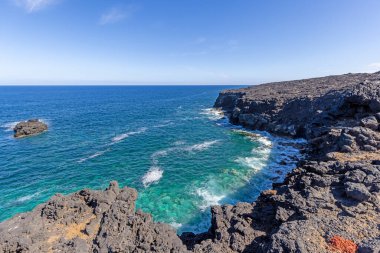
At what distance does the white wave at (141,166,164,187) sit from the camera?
37469 mm

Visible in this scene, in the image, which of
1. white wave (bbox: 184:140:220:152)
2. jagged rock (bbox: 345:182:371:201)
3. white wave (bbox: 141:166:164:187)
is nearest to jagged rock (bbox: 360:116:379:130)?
jagged rock (bbox: 345:182:371:201)

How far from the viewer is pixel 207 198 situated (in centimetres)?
3278

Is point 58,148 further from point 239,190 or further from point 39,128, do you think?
point 239,190

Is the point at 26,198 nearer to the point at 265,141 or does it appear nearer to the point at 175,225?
the point at 175,225

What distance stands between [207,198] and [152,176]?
11.3 meters

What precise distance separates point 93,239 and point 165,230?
5723mm

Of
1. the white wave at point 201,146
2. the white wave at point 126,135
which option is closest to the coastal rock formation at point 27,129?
the white wave at point 126,135

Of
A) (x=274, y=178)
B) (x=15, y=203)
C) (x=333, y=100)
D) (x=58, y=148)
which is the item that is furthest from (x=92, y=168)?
(x=333, y=100)

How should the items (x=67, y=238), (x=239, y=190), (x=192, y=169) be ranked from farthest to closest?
(x=192, y=169)
(x=239, y=190)
(x=67, y=238)

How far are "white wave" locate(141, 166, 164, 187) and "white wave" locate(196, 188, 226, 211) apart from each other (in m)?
8.02

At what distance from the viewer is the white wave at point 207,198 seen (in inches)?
1228

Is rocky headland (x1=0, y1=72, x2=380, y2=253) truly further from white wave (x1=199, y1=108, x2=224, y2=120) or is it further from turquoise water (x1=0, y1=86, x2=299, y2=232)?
white wave (x1=199, y1=108, x2=224, y2=120)

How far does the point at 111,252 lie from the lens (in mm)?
17000

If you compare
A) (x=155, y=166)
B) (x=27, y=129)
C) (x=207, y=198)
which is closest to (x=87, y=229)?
(x=207, y=198)
